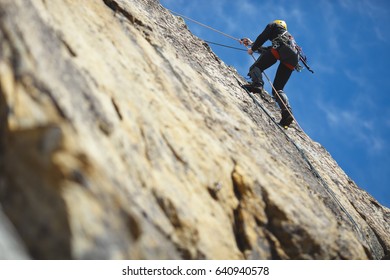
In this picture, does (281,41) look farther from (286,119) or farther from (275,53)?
(286,119)

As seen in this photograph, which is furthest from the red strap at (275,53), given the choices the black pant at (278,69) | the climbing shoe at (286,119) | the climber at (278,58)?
the climbing shoe at (286,119)

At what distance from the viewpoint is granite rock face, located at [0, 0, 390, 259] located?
11.1ft

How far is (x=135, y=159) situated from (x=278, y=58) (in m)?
6.95

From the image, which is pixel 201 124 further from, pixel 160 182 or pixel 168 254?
pixel 168 254

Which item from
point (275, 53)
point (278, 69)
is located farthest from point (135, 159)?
point (278, 69)

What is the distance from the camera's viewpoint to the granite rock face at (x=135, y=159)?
3.38 meters

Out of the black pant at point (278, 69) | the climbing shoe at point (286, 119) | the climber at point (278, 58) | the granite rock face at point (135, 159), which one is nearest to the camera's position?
the granite rock face at point (135, 159)

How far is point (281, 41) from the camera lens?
32.7 feet

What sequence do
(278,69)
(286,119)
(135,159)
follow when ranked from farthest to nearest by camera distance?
(278,69) → (286,119) → (135,159)

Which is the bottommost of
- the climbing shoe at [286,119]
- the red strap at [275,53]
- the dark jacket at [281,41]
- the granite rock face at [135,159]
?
the granite rock face at [135,159]

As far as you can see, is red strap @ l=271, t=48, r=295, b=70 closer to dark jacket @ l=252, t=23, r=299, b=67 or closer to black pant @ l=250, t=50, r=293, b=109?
dark jacket @ l=252, t=23, r=299, b=67

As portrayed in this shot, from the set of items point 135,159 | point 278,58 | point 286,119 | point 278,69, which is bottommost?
point 135,159

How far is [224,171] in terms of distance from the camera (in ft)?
18.3

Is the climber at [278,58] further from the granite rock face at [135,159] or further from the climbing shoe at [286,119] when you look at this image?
the granite rock face at [135,159]
